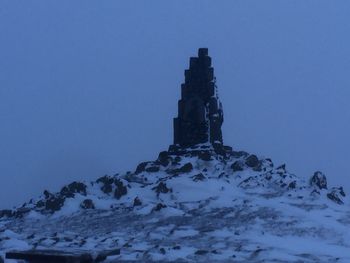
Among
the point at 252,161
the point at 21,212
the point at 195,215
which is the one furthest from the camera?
the point at 252,161

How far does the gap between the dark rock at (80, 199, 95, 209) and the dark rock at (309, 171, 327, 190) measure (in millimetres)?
6845

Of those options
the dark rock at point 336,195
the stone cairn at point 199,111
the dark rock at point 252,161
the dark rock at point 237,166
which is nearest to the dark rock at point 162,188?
the dark rock at point 237,166

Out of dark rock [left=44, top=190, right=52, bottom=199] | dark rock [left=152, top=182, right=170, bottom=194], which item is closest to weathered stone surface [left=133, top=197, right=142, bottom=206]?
dark rock [left=152, top=182, right=170, bottom=194]

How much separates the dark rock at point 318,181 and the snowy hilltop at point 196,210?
32 mm

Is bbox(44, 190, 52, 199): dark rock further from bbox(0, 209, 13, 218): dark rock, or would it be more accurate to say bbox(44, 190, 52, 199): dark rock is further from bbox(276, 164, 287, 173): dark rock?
bbox(276, 164, 287, 173): dark rock

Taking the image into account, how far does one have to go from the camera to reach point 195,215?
737 inches

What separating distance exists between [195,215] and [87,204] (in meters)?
3.61

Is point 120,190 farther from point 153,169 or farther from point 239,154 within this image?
point 239,154

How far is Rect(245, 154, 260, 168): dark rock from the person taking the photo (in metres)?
22.5

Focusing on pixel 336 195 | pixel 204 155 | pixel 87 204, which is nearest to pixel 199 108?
pixel 204 155

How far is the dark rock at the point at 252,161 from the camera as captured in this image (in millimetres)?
22513

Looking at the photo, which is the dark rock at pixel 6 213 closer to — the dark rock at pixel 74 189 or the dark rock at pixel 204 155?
the dark rock at pixel 74 189

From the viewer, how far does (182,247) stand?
15617 mm

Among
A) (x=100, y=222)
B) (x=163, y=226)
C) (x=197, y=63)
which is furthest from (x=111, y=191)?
(x=197, y=63)
